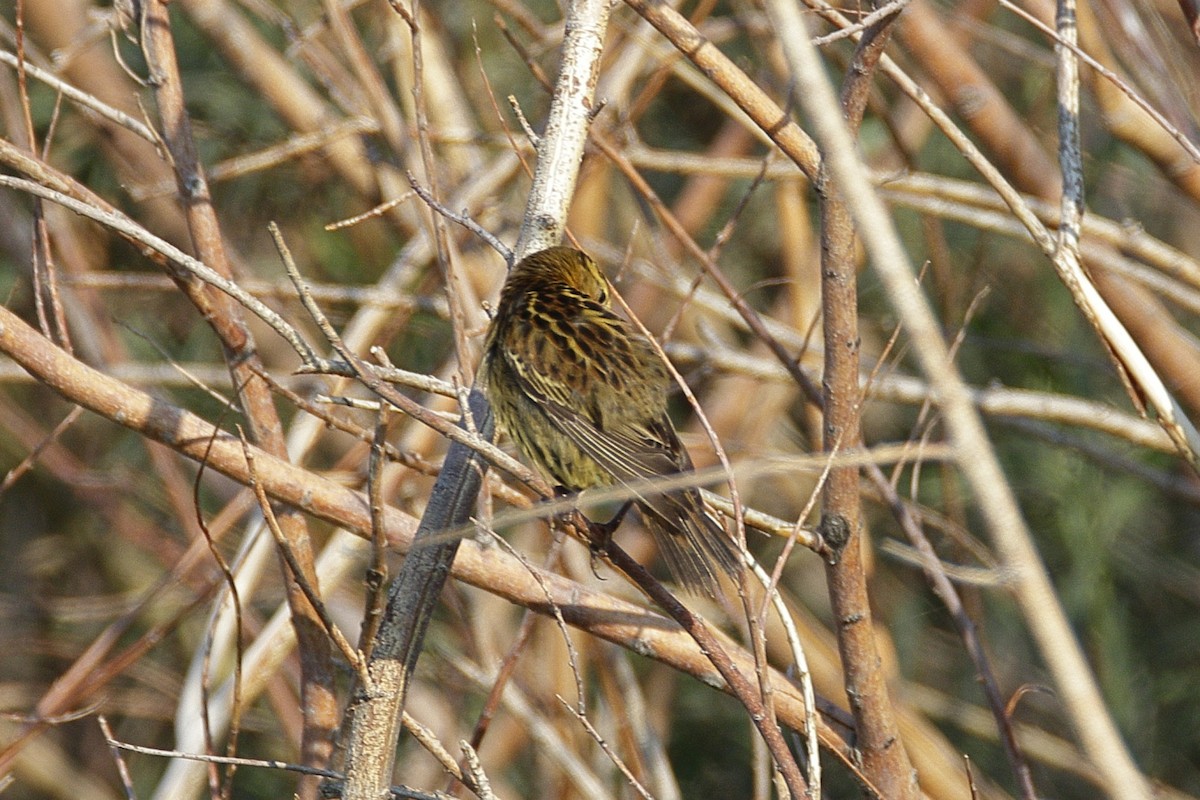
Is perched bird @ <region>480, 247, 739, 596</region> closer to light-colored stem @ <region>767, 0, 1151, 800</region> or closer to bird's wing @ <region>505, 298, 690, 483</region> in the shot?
bird's wing @ <region>505, 298, 690, 483</region>

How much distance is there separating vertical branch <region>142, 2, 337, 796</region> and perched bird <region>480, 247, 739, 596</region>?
0.59m

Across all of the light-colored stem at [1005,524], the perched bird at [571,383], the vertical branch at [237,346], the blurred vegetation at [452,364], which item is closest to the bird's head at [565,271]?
the perched bird at [571,383]

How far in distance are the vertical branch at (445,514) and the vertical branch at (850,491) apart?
58cm

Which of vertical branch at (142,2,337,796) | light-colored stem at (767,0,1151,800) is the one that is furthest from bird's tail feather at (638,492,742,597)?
light-colored stem at (767,0,1151,800)

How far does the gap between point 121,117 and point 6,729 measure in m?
5.46

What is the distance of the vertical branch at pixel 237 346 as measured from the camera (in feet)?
10.7

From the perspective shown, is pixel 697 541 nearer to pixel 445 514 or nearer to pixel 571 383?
pixel 445 514

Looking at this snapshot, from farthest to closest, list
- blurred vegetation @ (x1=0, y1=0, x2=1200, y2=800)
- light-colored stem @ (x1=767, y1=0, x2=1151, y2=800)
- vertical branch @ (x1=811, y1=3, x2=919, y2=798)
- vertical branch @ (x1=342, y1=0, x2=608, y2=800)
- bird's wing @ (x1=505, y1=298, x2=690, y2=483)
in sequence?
blurred vegetation @ (x1=0, y1=0, x2=1200, y2=800)
bird's wing @ (x1=505, y1=298, x2=690, y2=483)
vertical branch @ (x1=811, y1=3, x2=919, y2=798)
vertical branch @ (x1=342, y1=0, x2=608, y2=800)
light-colored stem @ (x1=767, y1=0, x2=1151, y2=800)

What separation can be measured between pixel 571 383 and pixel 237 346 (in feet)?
2.85

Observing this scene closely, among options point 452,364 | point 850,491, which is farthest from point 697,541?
point 452,364

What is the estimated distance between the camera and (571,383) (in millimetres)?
3418

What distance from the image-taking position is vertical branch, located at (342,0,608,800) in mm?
2432

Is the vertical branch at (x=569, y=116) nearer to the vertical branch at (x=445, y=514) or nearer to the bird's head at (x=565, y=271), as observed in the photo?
the vertical branch at (x=445, y=514)

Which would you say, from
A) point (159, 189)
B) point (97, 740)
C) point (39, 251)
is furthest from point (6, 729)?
point (39, 251)
